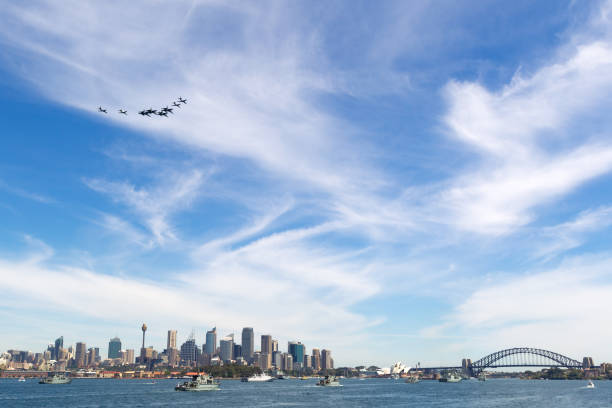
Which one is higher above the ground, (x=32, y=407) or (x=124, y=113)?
(x=124, y=113)

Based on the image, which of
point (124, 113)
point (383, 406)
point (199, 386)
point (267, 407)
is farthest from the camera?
point (199, 386)

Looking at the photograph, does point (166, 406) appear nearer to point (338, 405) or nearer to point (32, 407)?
point (32, 407)

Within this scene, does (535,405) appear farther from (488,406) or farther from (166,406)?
(166,406)

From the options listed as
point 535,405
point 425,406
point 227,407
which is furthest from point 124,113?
point 535,405

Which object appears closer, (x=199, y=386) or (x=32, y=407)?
(x=32, y=407)

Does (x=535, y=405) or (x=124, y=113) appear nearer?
(x=124, y=113)

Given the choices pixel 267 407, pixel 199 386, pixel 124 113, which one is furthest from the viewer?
pixel 199 386

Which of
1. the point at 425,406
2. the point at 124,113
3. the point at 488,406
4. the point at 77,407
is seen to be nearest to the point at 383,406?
the point at 425,406

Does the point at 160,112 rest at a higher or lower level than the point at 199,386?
higher

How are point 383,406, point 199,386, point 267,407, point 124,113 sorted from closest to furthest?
point 124,113 < point 267,407 < point 383,406 < point 199,386
